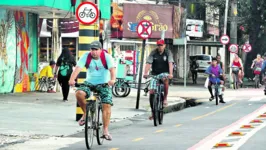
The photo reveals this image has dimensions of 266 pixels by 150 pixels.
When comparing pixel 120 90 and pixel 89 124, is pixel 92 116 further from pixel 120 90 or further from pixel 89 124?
pixel 120 90

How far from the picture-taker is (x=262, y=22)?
46.2 metres

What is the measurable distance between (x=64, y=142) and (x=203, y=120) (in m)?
5.90

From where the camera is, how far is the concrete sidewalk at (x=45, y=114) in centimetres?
1449

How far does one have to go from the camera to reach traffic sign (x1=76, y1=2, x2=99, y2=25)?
654 inches

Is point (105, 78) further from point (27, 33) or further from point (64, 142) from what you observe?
point (27, 33)

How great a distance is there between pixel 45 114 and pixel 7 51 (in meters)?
6.98

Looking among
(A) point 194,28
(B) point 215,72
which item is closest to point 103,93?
(B) point 215,72

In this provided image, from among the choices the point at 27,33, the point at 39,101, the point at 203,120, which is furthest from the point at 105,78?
the point at 27,33

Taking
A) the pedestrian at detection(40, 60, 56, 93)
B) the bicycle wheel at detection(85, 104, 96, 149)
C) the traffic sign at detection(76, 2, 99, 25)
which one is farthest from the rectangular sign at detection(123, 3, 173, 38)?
the bicycle wheel at detection(85, 104, 96, 149)

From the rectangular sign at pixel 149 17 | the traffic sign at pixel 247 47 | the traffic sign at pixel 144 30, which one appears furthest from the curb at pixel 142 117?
the traffic sign at pixel 247 47

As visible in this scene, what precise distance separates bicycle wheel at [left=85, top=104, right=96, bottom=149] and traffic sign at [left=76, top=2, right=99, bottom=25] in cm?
495

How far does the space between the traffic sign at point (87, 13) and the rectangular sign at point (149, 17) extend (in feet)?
82.3

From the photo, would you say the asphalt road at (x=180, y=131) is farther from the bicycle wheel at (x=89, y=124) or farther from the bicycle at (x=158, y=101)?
the bicycle wheel at (x=89, y=124)

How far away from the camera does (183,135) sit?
556 inches
